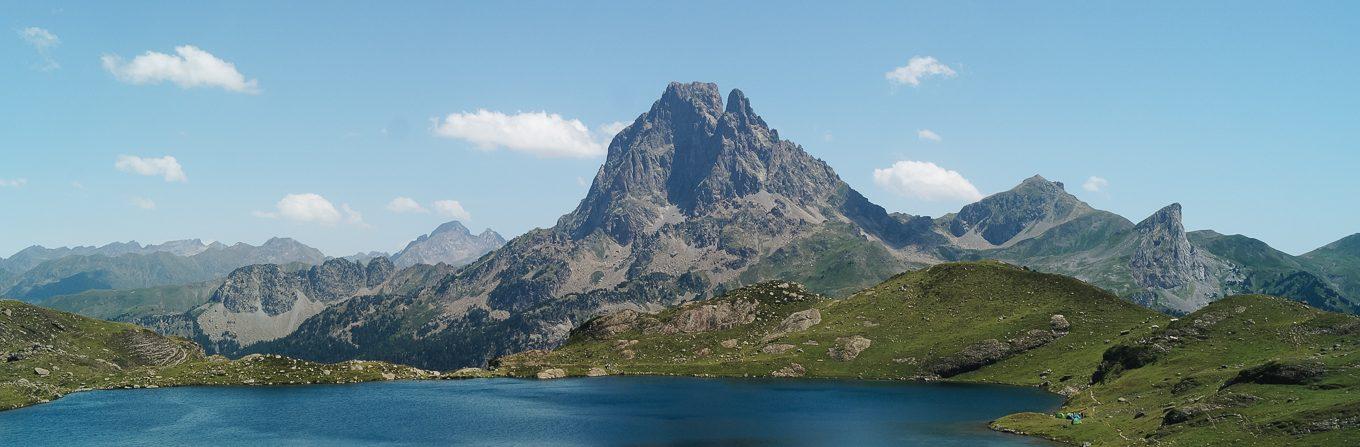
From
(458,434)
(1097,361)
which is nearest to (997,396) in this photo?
(1097,361)

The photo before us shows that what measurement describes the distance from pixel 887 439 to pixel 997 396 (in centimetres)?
6556

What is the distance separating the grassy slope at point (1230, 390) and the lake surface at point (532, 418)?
553 inches

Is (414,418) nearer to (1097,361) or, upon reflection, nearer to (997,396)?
(997,396)

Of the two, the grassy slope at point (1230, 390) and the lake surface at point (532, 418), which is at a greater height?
the grassy slope at point (1230, 390)

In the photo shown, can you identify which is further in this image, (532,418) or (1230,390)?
(532,418)

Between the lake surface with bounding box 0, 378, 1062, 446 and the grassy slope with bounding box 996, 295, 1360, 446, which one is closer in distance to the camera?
the grassy slope with bounding box 996, 295, 1360, 446

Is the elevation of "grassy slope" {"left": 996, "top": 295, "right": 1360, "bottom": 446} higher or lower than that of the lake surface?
higher

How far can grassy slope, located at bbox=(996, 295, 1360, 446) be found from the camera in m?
88.0

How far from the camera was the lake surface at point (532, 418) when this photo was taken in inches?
5079

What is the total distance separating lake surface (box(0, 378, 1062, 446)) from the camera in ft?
423

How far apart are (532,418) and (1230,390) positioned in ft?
373

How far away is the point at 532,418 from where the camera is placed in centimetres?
15700

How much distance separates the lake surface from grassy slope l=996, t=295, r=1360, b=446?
46.1 feet

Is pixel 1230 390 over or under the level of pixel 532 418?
over
